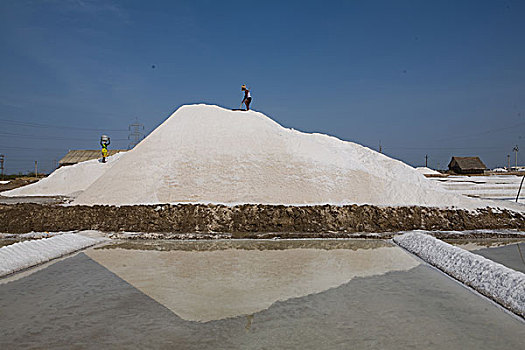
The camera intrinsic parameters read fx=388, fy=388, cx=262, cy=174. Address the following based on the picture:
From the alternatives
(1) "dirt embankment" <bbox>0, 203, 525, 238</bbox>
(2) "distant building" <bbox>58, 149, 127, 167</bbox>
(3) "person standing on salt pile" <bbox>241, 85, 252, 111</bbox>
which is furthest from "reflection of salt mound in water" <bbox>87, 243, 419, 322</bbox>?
(2) "distant building" <bbox>58, 149, 127, 167</bbox>

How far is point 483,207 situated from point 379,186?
9.80 feet

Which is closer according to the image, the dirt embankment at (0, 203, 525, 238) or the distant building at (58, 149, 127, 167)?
the dirt embankment at (0, 203, 525, 238)

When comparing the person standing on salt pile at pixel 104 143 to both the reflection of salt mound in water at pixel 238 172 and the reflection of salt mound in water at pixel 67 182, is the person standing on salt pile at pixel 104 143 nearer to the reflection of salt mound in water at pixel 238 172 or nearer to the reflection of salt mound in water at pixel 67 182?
the reflection of salt mound in water at pixel 67 182

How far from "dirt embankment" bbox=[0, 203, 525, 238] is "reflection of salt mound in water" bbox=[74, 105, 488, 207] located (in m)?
0.90

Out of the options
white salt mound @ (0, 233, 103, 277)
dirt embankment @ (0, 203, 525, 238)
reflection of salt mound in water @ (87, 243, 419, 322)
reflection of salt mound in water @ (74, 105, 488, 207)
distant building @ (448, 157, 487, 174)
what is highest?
distant building @ (448, 157, 487, 174)

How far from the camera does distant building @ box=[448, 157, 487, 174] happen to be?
129 feet

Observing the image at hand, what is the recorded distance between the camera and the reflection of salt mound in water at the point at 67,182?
2070 cm

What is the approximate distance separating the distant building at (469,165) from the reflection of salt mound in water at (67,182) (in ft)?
111

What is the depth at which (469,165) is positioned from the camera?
130ft

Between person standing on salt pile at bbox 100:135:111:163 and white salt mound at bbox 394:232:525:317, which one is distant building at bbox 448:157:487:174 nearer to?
person standing on salt pile at bbox 100:135:111:163

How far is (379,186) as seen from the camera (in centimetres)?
1260

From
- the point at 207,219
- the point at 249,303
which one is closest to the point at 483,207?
the point at 207,219

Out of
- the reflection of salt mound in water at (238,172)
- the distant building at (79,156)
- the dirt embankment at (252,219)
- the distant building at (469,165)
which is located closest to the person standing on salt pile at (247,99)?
the reflection of salt mound in water at (238,172)

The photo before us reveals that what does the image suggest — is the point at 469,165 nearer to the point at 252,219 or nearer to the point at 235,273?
the point at 252,219
